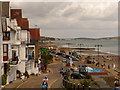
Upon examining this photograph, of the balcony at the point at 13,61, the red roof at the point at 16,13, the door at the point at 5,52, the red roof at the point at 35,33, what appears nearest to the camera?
the door at the point at 5,52

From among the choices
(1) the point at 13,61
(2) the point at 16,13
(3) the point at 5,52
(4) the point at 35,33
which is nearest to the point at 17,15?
(2) the point at 16,13

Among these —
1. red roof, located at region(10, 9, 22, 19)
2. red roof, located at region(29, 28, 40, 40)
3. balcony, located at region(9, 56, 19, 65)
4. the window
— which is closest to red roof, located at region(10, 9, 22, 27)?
red roof, located at region(10, 9, 22, 19)

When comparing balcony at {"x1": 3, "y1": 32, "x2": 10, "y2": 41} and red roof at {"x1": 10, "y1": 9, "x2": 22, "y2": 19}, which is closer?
balcony at {"x1": 3, "y1": 32, "x2": 10, "y2": 41}

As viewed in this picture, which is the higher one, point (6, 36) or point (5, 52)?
point (6, 36)

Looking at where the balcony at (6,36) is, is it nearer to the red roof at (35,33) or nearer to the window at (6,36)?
the window at (6,36)

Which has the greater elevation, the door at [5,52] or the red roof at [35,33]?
the red roof at [35,33]

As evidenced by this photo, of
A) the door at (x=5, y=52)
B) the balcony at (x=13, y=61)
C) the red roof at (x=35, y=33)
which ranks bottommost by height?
the balcony at (x=13, y=61)

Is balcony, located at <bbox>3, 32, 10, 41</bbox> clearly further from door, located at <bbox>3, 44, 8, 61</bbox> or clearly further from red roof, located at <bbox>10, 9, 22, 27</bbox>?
red roof, located at <bbox>10, 9, 22, 27</bbox>

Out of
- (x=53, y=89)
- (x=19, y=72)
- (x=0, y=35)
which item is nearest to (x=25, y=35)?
(x=19, y=72)

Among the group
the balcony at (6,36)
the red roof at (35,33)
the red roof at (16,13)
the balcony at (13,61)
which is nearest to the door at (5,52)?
the balcony at (6,36)

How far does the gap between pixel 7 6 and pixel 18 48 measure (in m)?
5.72

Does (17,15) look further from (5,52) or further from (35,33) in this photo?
(35,33)

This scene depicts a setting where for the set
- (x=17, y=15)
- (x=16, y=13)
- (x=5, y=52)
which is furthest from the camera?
(x=17, y=15)

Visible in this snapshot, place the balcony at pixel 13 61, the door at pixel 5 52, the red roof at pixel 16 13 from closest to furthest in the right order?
1. the door at pixel 5 52
2. the balcony at pixel 13 61
3. the red roof at pixel 16 13
